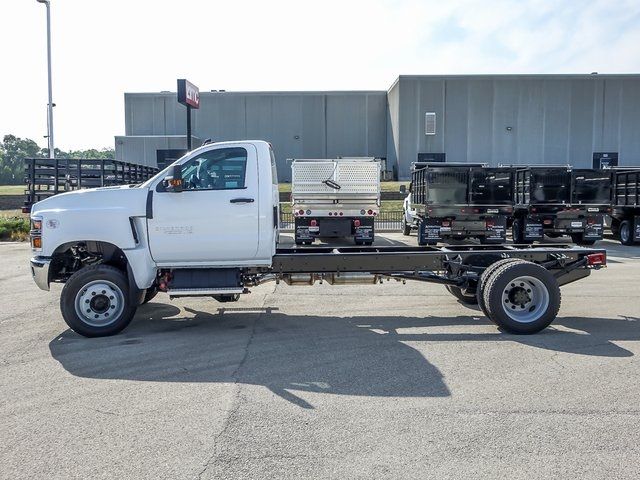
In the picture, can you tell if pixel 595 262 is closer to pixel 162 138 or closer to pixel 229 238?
pixel 229 238

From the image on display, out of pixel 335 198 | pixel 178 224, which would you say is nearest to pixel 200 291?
pixel 178 224

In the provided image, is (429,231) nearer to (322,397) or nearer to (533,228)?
(533,228)

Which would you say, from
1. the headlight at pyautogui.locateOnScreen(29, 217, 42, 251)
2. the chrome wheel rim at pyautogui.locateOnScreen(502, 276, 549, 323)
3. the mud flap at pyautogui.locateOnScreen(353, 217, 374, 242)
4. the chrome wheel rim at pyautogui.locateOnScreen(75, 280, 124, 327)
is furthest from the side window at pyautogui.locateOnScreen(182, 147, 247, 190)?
the mud flap at pyautogui.locateOnScreen(353, 217, 374, 242)

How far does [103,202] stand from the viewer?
7480 millimetres

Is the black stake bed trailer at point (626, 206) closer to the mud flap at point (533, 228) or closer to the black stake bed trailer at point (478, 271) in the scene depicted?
the mud flap at point (533, 228)

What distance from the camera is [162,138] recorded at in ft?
154

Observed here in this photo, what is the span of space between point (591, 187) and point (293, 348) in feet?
51.8

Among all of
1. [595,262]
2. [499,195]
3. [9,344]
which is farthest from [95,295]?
[499,195]

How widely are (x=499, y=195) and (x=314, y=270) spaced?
1236 centimetres

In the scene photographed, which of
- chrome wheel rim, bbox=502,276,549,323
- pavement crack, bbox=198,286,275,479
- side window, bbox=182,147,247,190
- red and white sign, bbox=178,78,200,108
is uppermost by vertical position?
red and white sign, bbox=178,78,200,108

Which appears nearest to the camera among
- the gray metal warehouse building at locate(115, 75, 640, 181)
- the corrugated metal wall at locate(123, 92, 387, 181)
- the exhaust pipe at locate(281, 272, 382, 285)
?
the exhaust pipe at locate(281, 272, 382, 285)

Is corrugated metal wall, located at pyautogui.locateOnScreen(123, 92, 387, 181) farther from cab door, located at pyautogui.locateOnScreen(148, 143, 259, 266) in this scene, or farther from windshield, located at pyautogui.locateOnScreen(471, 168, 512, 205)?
cab door, located at pyautogui.locateOnScreen(148, 143, 259, 266)

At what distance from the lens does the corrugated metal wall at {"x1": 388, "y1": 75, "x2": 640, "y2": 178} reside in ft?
157

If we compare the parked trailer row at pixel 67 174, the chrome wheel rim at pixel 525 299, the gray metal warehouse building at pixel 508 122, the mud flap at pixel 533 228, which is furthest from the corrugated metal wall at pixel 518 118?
the chrome wheel rim at pixel 525 299
